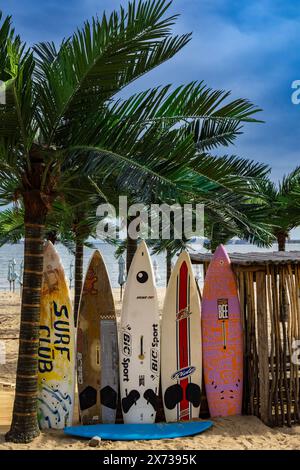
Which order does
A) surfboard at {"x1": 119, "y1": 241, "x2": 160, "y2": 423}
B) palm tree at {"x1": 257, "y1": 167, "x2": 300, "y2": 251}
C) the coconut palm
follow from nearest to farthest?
the coconut palm → surfboard at {"x1": 119, "y1": 241, "x2": 160, "y2": 423} → palm tree at {"x1": 257, "y1": 167, "x2": 300, "y2": 251}

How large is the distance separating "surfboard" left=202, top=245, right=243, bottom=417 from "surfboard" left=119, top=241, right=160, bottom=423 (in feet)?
1.92

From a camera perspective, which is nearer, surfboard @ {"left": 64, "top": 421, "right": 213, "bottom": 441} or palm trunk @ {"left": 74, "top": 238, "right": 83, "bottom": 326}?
surfboard @ {"left": 64, "top": 421, "right": 213, "bottom": 441}

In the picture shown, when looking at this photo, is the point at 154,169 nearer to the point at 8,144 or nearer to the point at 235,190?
the point at 235,190

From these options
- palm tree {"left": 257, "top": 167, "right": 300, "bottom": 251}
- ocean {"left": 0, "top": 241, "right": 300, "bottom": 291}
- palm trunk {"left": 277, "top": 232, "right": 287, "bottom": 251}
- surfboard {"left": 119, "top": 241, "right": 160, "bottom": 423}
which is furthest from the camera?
ocean {"left": 0, "top": 241, "right": 300, "bottom": 291}

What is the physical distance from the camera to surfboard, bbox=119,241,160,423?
5.75m

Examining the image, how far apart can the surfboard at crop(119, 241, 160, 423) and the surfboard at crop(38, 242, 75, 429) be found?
22.8 inches

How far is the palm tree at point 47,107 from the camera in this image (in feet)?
14.7

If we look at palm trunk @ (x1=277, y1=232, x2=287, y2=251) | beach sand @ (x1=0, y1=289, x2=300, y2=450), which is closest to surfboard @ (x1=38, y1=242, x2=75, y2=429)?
beach sand @ (x1=0, y1=289, x2=300, y2=450)

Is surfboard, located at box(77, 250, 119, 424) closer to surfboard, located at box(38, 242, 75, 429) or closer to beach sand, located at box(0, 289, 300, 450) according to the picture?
surfboard, located at box(38, 242, 75, 429)

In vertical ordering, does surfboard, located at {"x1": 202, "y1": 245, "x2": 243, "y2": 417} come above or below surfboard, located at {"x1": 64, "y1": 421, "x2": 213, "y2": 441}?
above

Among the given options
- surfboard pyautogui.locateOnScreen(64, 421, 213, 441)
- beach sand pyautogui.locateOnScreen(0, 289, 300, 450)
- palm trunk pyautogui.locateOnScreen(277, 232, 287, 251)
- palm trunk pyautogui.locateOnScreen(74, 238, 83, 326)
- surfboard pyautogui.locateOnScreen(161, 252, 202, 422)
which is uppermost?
palm trunk pyautogui.locateOnScreen(277, 232, 287, 251)

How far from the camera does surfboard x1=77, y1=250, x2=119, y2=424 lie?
225 inches

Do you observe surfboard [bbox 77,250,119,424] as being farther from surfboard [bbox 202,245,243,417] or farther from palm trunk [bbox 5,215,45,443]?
surfboard [bbox 202,245,243,417]
